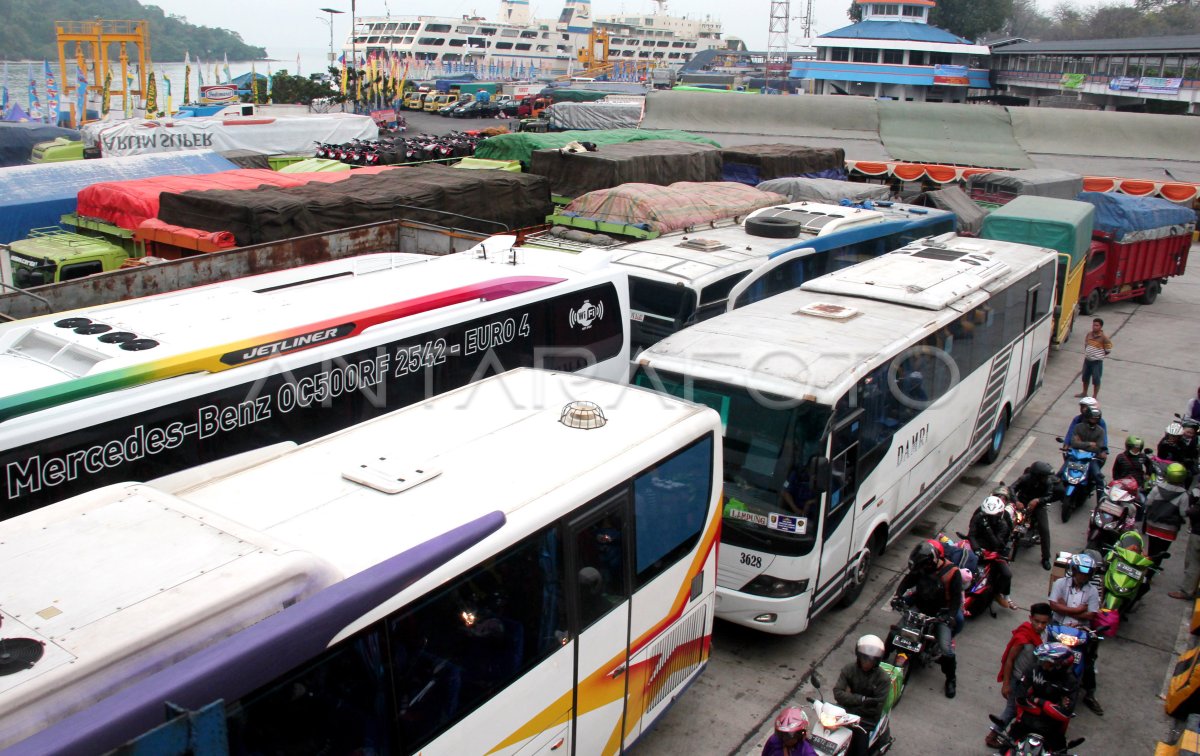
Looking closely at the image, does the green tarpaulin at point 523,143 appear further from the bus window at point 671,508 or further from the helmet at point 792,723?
the helmet at point 792,723

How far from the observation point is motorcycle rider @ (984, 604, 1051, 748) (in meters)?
6.49

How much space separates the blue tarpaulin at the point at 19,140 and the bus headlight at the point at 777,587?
98.0 ft

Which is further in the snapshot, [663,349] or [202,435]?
[663,349]

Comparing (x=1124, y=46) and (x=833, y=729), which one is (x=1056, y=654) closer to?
(x=833, y=729)

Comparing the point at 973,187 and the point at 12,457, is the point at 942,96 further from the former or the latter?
the point at 12,457

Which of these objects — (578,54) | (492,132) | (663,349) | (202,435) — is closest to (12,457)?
(202,435)

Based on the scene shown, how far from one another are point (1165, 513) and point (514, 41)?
423 ft

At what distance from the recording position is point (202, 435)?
20.5ft

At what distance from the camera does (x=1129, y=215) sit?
19.1 meters

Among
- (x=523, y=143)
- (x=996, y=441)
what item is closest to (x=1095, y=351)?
(x=996, y=441)

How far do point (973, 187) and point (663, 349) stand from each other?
65.8ft

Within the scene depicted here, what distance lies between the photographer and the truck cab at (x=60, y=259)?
13.5 m

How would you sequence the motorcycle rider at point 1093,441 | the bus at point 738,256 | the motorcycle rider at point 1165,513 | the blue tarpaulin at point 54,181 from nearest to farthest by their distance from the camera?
the motorcycle rider at point 1165,513 < the motorcycle rider at point 1093,441 < the bus at point 738,256 < the blue tarpaulin at point 54,181

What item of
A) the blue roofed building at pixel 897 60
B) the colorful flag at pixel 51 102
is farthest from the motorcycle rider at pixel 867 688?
the blue roofed building at pixel 897 60
